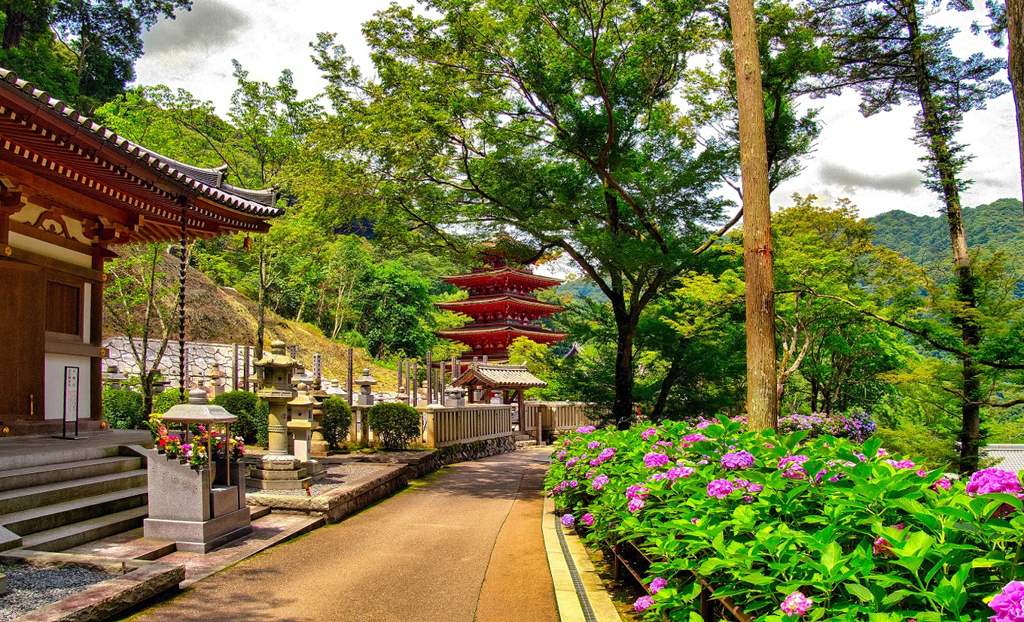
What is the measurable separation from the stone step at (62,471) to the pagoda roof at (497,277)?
25.0m

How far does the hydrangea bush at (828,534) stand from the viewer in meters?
1.92

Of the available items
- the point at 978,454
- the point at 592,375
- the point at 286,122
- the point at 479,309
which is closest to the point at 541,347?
the point at 479,309

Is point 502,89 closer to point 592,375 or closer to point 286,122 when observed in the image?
point 592,375

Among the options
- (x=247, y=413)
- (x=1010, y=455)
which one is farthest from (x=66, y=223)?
(x=1010, y=455)

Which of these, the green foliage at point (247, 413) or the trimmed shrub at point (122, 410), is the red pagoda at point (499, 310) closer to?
the green foliage at point (247, 413)

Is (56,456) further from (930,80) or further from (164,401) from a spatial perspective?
(930,80)

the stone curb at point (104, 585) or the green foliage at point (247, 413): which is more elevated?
the green foliage at point (247, 413)

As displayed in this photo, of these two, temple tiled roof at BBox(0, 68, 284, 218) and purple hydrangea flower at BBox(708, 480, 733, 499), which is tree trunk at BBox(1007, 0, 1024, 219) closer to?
purple hydrangea flower at BBox(708, 480, 733, 499)

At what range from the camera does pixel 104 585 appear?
13.5 ft

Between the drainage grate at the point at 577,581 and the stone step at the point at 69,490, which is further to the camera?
the stone step at the point at 69,490

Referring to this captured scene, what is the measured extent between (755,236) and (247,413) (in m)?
10.8

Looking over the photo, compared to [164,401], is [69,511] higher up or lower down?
lower down

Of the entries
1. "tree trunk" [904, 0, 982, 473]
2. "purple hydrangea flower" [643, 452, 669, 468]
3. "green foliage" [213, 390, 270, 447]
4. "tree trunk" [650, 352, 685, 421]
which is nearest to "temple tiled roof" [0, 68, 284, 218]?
"green foliage" [213, 390, 270, 447]

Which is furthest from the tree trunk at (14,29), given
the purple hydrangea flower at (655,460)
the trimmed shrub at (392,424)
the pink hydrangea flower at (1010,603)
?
the pink hydrangea flower at (1010,603)
